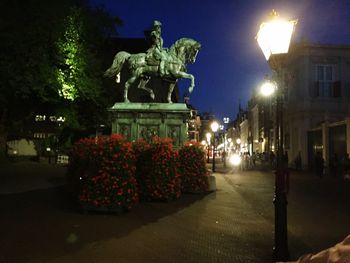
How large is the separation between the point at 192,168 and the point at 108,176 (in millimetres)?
5169

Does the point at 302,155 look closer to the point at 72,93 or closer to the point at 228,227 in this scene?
the point at 72,93

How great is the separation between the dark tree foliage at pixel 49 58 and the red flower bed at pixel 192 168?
15.5 metres

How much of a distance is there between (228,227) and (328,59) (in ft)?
104

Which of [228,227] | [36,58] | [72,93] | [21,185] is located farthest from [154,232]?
[72,93]

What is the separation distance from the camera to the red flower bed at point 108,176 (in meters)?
10.1

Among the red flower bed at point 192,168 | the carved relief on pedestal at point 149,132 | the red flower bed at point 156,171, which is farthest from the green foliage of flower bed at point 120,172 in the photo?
the carved relief on pedestal at point 149,132

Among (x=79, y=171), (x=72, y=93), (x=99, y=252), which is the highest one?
(x=72, y=93)

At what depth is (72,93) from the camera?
31.4m

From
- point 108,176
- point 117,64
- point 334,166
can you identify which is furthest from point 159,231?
point 334,166

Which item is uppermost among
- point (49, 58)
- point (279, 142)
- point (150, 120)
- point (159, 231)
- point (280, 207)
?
point (49, 58)

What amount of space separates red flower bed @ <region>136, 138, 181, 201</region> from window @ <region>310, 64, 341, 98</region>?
28.2 m

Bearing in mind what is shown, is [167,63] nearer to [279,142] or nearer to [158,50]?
[158,50]

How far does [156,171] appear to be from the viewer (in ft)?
40.5

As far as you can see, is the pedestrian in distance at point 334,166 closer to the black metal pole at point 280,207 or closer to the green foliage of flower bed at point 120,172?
the green foliage of flower bed at point 120,172
